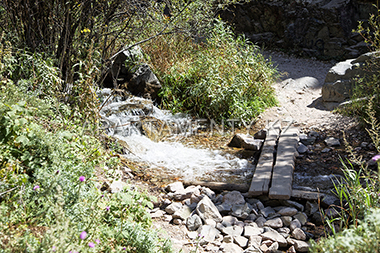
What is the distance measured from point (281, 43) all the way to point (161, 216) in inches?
395

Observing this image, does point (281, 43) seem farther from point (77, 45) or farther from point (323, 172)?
point (77, 45)

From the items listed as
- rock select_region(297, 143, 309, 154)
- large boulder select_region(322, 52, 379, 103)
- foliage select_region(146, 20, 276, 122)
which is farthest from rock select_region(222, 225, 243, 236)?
large boulder select_region(322, 52, 379, 103)

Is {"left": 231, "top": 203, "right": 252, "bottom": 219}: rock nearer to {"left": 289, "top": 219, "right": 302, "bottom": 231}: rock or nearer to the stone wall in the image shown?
A: {"left": 289, "top": 219, "right": 302, "bottom": 231}: rock

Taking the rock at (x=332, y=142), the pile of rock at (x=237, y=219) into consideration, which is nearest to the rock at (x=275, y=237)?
the pile of rock at (x=237, y=219)

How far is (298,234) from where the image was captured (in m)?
2.97

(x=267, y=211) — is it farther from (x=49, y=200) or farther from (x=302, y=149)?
(x=49, y=200)

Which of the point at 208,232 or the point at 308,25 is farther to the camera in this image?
the point at 308,25

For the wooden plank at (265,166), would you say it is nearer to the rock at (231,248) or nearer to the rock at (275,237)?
the rock at (275,237)

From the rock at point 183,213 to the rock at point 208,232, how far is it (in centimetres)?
24

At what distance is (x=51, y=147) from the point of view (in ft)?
7.76

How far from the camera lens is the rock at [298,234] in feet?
9.67

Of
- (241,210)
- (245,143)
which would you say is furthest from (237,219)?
(245,143)

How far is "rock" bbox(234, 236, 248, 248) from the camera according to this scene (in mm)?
2838

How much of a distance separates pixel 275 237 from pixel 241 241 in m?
0.34
